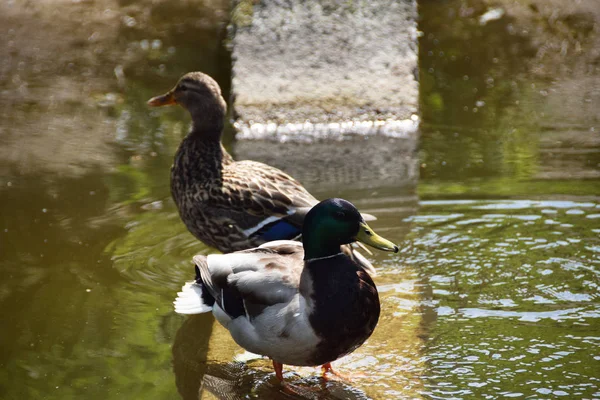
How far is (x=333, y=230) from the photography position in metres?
3.94

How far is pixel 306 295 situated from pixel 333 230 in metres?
0.32

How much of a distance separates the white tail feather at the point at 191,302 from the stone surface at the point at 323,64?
3.19 metres

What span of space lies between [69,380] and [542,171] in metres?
3.70

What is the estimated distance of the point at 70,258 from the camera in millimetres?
5324

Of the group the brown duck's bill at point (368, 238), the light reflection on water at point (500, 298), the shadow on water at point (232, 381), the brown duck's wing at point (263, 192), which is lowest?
the shadow on water at point (232, 381)

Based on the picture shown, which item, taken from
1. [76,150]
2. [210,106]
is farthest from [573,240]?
[76,150]

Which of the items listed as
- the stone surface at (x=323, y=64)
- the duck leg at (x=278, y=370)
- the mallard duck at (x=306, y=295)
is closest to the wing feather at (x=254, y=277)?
the mallard duck at (x=306, y=295)

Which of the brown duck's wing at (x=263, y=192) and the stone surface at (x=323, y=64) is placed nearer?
the brown duck's wing at (x=263, y=192)

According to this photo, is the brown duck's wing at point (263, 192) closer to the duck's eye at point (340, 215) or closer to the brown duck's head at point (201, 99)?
the brown duck's head at point (201, 99)

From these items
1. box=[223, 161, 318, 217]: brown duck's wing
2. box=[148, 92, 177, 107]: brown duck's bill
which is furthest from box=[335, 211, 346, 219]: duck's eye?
box=[148, 92, 177, 107]: brown duck's bill

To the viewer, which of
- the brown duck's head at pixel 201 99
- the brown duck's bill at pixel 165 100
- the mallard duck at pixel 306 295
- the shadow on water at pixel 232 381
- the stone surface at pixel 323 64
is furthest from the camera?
the stone surface at pixel 323 64

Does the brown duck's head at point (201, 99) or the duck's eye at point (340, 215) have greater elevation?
the brown duck's head at point (201, 99)

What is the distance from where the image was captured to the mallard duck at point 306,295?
378cm

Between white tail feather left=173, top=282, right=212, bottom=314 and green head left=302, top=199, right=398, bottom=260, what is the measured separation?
0.60 metres
